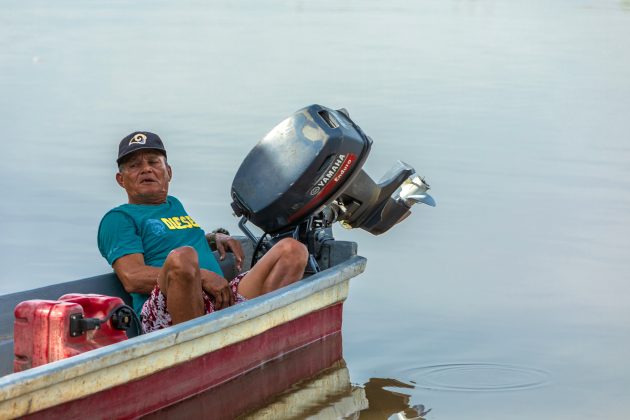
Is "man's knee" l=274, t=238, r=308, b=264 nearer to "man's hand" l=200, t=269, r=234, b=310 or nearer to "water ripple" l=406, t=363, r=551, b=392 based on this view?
"man's hand" l=200, t=269, r=234, b=310

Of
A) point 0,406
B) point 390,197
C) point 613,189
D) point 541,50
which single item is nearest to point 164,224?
point 390,197

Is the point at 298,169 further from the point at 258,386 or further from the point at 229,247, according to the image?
the point at 258,386

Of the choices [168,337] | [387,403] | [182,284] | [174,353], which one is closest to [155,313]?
[182,284]

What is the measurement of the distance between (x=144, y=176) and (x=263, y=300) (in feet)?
2.60

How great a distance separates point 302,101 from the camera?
46.1ft

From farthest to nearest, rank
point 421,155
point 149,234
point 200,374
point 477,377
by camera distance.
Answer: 1. point 421,155
2. point 477,377
3. point 149,234
4. point 200,374

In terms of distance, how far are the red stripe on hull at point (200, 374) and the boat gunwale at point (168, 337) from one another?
0.14 metres

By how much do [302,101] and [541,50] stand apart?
5.96 meters

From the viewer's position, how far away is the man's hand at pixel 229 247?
6441 mm

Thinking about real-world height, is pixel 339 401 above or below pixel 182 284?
below

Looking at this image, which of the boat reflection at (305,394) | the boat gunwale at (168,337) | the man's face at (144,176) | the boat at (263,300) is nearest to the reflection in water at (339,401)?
the boat reflection at (305,394)

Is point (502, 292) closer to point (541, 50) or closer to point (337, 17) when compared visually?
point (541, 50)

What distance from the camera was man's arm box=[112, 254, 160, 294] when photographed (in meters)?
5.80

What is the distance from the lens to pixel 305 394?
627cm
